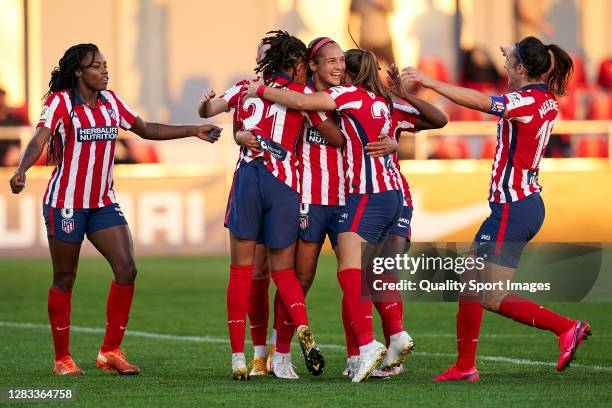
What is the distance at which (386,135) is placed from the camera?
26.2 feet

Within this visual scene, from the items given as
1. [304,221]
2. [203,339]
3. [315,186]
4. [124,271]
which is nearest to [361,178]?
[315,186]

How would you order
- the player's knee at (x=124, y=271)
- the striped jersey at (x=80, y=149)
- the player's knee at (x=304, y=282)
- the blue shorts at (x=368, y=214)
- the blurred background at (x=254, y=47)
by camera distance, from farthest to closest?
the blurred background at (x=254, y=47) < the player's knee at (x=124, y=271) < the striped jersey at (x=80, y=149) < the player's knee at (x=304, y=282) < the blue shorts at (x=368, y=214)

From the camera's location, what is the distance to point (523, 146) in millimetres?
7855

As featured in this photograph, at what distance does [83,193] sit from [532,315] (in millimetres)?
2625

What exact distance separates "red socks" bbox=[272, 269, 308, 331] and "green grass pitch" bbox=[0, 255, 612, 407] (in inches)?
15.5

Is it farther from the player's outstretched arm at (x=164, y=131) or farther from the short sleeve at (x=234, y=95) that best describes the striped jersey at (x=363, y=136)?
the player's outstretched arm at (x=164, y=131)

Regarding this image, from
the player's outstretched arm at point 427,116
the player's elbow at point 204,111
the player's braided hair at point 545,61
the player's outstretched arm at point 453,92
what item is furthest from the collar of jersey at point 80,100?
the player's braided hair at point 545,61

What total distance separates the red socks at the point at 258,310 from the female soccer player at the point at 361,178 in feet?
1.95

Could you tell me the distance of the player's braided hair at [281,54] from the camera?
7906 mm

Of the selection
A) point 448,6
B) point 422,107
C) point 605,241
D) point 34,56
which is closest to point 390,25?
point 448,6

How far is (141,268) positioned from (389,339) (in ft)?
28.5

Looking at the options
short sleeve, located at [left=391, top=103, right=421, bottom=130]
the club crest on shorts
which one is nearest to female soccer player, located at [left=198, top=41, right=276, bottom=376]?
the club crest on shorts

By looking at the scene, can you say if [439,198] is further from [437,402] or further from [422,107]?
[437,402]

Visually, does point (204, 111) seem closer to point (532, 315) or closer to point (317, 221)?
point (317, 221)
